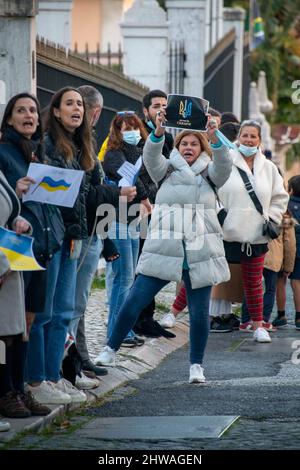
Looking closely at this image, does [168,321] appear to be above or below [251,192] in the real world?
below

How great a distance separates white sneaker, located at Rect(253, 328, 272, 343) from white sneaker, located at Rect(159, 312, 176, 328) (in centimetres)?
82

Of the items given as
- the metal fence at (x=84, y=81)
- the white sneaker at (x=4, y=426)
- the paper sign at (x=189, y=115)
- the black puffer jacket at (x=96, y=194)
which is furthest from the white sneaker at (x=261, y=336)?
the white sneaker at (x=4, y=426)

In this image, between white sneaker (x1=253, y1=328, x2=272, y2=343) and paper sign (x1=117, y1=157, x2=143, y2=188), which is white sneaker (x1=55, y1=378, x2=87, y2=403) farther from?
white sneaker (x1=253, y1=328, x2=272, y2=343)

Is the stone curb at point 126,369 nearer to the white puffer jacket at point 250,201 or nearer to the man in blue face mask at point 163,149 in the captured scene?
the man in blue face mask at point 163,149

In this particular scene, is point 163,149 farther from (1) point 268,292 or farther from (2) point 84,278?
(2) point 84,278

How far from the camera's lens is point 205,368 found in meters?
12.1

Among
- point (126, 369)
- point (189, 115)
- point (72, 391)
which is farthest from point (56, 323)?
point (189, 115)

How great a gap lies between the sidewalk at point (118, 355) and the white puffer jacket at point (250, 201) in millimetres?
1080

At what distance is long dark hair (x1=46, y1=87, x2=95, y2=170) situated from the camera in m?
10.2

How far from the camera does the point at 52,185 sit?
9516 mm

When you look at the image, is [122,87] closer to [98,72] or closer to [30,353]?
[98,72]

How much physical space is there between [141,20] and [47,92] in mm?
7871

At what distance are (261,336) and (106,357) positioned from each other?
2.78 metres

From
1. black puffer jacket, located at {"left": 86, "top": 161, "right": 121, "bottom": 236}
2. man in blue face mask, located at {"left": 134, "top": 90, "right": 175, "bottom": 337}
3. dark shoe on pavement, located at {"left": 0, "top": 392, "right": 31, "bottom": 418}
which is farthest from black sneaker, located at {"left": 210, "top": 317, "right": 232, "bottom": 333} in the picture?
dark shoe on pavement, located at {"left": 0, "top": 392, "right": 31, "bottom": 418}
